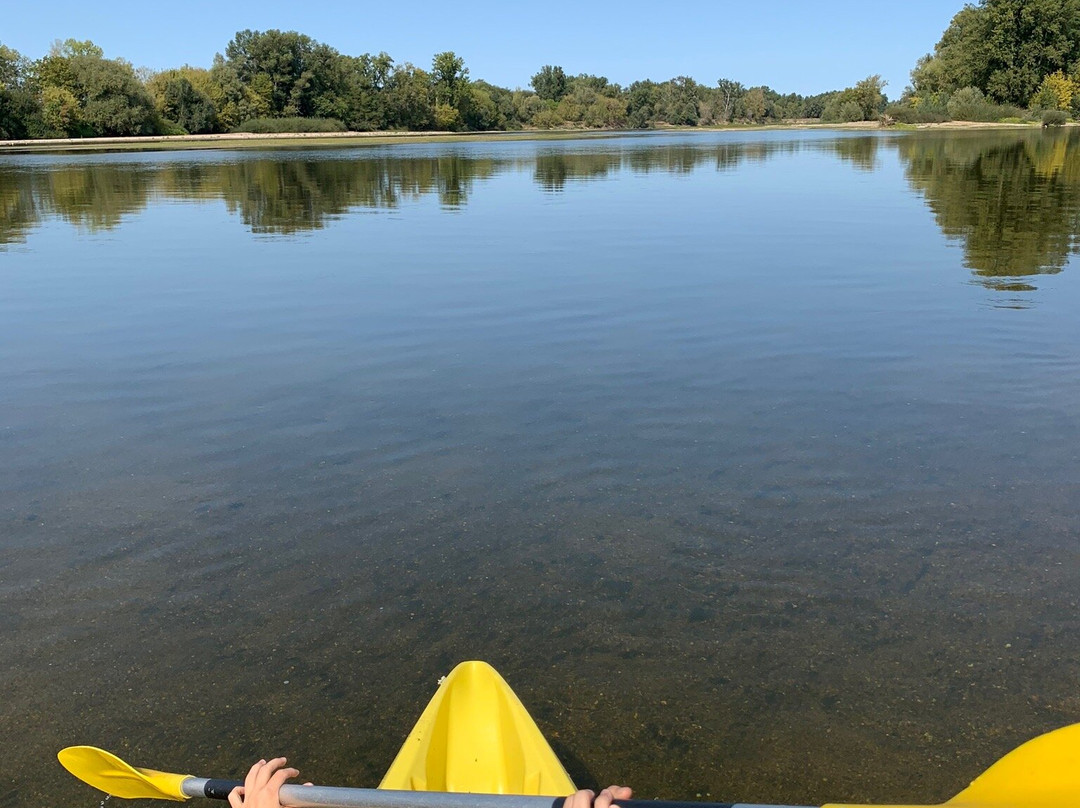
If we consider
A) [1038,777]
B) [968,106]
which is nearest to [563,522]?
[1038,777]

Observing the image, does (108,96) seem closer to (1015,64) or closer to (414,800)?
(1015,64)

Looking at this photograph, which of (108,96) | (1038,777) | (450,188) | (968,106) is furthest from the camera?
(968,106)

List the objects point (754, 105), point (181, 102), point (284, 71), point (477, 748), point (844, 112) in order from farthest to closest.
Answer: point (754, 105)
point (844, 112)
point (284, 71)
point (181, 102)
point (477, 748)

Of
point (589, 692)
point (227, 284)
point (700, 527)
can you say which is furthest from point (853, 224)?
point (589, 692)

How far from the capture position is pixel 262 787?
3.07 meters

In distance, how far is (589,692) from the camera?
4191 mm

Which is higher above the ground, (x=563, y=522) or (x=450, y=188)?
(x=450, y=188)

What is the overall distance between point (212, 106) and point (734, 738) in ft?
387

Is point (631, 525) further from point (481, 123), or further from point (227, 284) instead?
point (481, 123)

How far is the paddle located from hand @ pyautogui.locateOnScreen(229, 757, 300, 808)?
4 cm

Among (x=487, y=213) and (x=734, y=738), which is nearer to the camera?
(x=734, y=738)

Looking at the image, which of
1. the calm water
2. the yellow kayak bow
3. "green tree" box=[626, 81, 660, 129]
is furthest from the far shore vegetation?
the yellow kayak bow

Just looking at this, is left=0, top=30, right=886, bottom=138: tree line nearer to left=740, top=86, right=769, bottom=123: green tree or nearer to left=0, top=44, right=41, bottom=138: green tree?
left=0, top=44, right=41, bottom=138: green tree

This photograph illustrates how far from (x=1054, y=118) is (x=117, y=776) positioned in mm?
104879
